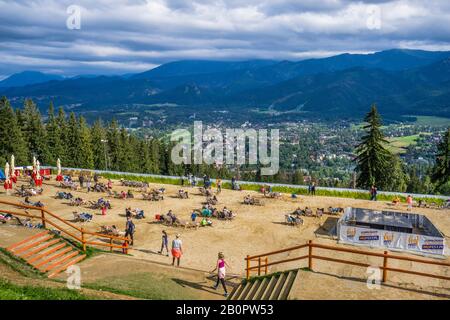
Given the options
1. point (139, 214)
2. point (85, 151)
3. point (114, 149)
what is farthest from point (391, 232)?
point (114, 149)

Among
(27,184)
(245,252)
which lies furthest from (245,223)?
(27,184)

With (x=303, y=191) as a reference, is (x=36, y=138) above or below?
above

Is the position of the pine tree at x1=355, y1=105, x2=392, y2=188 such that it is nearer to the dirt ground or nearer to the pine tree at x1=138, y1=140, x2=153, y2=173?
the dirt ground

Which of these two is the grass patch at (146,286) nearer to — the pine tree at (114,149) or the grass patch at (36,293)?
the grass patch at (36,293)

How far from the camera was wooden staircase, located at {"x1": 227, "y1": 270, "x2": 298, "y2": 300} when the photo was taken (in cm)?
1210

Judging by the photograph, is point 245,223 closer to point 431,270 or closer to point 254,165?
point 431,270

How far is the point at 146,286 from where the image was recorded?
13.9 metres

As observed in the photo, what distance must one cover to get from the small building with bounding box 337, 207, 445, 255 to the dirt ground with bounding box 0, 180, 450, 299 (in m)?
1.21

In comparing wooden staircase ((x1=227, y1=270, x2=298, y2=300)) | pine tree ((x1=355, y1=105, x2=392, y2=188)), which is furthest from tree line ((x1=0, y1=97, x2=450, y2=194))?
wooden staircase ((x1=227, y1=270, x2=298, y2=300))

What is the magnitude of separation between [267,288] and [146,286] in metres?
4.38

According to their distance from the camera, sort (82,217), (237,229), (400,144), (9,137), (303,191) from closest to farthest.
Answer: (237,229) → (82,217) → (303,191) → (9,137) → (400,144)

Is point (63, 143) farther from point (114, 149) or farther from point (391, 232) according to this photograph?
point (391, 232)
